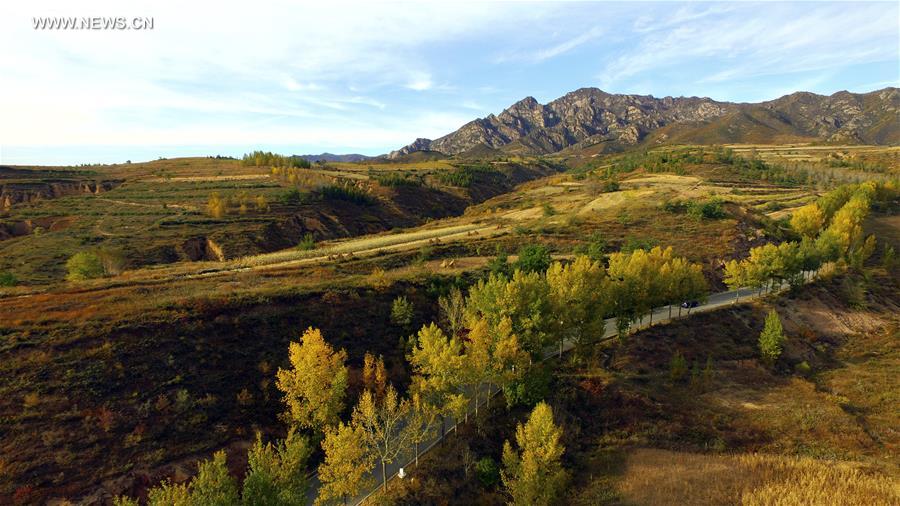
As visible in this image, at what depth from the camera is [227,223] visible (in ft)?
394

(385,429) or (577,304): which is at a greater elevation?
(577,304)

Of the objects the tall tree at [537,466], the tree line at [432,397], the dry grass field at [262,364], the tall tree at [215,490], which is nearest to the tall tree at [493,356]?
the tree line at [432,397]

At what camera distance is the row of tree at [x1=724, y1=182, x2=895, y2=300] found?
229ft

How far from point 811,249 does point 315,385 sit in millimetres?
91718

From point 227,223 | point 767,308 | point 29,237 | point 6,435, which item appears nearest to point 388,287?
point 6,435

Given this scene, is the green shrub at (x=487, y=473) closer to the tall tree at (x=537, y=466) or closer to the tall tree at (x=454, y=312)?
the tall tree at (x=537, y=466)

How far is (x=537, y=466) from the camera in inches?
1268

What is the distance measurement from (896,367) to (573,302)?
47121 millimetres

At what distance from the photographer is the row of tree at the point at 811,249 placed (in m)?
69.9

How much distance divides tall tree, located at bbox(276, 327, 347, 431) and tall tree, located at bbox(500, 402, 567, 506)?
48.0ft

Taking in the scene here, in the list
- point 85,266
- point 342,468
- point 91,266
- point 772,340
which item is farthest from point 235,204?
point 772,340

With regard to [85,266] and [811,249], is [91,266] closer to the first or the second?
[85,266]

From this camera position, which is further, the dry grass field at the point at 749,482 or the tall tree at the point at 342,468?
the dry grass field at the point at 749,482

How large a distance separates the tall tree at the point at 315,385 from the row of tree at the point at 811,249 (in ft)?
223
